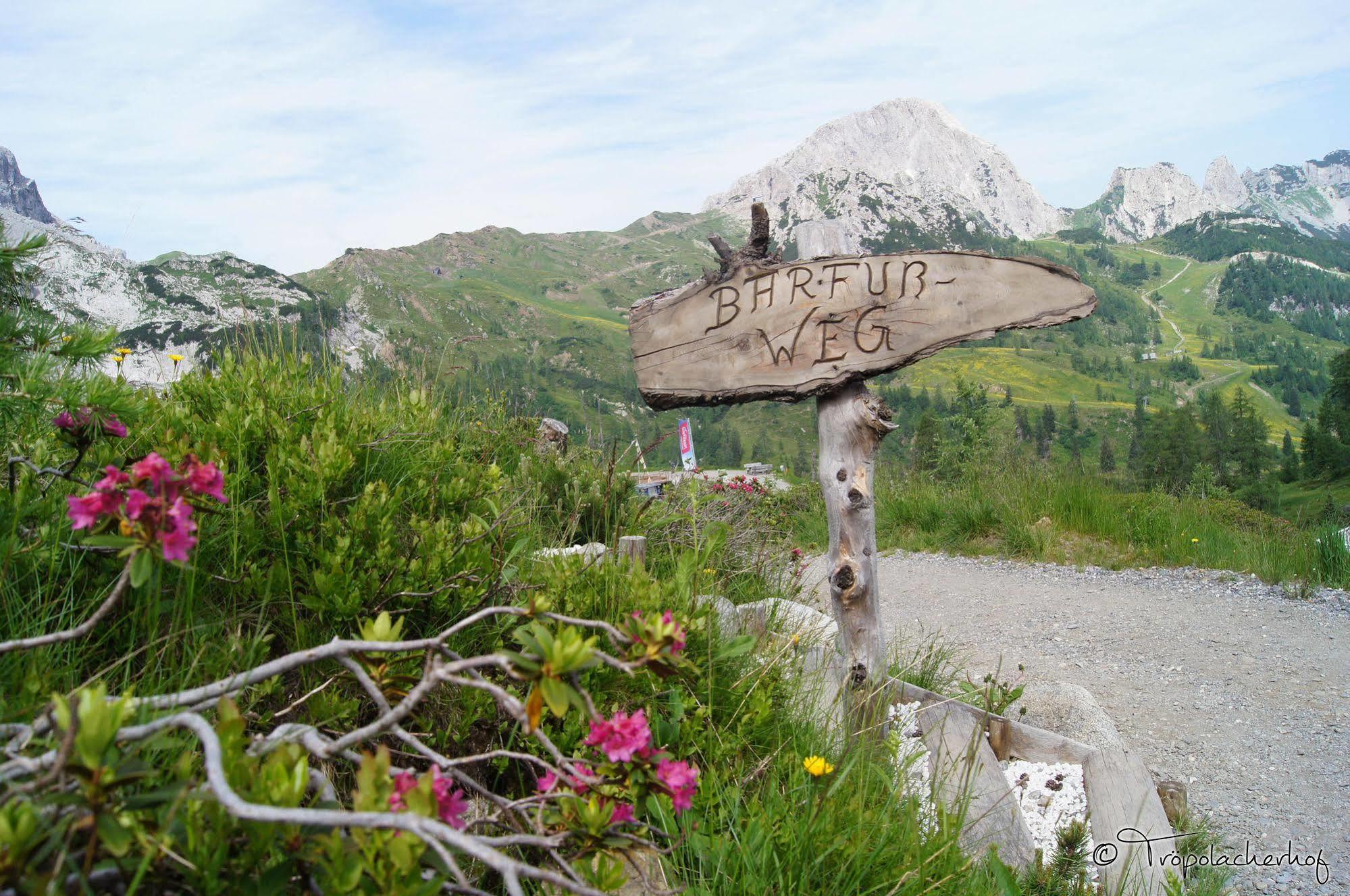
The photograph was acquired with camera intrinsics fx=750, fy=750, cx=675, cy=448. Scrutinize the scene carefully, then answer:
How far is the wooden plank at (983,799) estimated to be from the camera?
2740 millimetres

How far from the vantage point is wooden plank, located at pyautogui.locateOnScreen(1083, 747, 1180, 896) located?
119 inches

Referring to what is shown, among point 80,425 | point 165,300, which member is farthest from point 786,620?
point 165,300

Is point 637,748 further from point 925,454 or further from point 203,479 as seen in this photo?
point 925,454

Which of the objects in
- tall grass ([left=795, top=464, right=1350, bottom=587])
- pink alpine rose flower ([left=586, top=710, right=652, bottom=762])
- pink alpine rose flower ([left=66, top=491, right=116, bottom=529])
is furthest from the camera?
tall grass ([left=795, top=464, right=1350, bottom=587])

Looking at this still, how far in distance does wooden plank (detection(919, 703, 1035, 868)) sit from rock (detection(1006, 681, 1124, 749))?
2.76 feet

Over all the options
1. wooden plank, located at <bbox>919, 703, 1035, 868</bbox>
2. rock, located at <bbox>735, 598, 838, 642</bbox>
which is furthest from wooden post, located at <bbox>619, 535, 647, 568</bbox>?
wooden plank, located at <bbox>919, 703, 1035, 868</bbox>

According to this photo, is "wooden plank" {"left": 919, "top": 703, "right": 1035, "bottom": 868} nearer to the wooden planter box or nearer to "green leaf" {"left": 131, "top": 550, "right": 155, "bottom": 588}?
the wooden planter box

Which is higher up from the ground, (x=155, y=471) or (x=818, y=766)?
(x=155, y=471)

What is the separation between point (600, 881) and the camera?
1.35 meters

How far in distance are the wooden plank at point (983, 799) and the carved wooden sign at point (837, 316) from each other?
1.76m

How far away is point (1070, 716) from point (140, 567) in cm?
426

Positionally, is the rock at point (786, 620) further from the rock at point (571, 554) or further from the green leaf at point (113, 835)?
the green leaf at point (113, 835)

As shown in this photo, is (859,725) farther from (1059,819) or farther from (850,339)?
(850,339)

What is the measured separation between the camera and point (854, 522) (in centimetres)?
392
